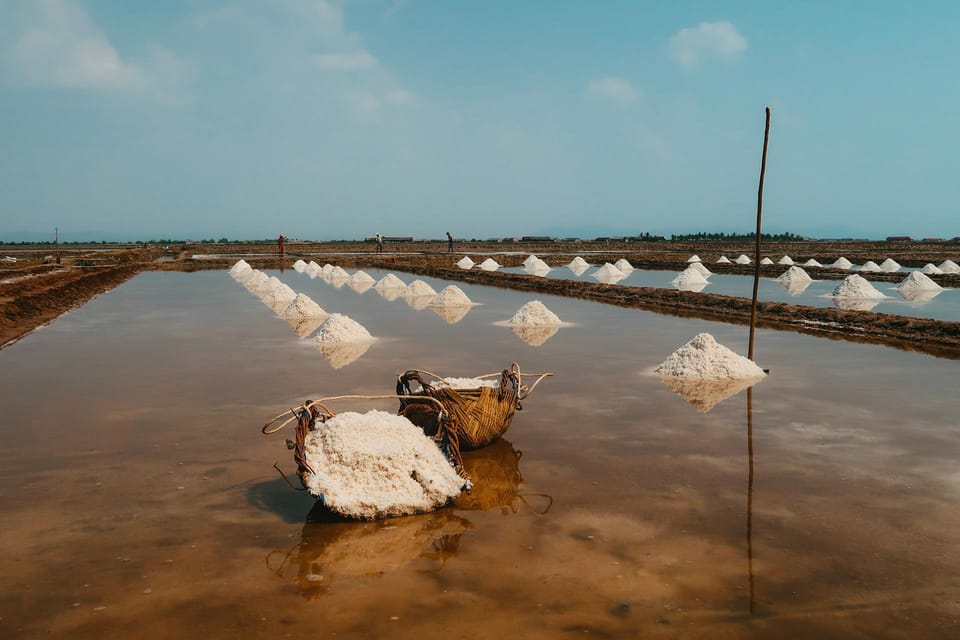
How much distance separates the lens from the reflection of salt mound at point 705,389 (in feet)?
25.3

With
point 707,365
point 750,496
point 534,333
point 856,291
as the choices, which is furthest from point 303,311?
point 856,291

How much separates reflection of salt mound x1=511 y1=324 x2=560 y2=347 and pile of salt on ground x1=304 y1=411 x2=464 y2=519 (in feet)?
22.7

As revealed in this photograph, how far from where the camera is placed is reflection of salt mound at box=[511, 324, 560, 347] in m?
12.0

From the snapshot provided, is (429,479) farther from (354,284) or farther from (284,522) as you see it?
(354,284)

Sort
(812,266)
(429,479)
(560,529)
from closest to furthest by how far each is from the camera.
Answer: (560,529)
(429,479)
(812,266)

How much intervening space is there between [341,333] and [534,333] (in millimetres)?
3700

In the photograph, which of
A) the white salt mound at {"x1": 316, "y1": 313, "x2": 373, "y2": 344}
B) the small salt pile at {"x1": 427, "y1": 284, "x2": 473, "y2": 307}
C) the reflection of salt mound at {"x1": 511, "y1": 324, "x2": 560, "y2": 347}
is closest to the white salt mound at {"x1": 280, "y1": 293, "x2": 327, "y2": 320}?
the white salt mound at {"x1": 316, "y1": 313, "x2": 373, "y2": 344}

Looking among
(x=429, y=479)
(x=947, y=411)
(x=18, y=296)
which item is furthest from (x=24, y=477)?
(x=18, y=296)

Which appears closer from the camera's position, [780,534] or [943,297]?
[780,534]

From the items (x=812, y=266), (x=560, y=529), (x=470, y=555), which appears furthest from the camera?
(x=812, y=266)

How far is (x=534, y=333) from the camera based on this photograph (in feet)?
42.3

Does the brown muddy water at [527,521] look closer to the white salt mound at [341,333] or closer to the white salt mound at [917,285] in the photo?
the white salt mound at [341,333]

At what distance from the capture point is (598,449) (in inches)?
238

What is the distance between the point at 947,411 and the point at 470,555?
614 centimetres
